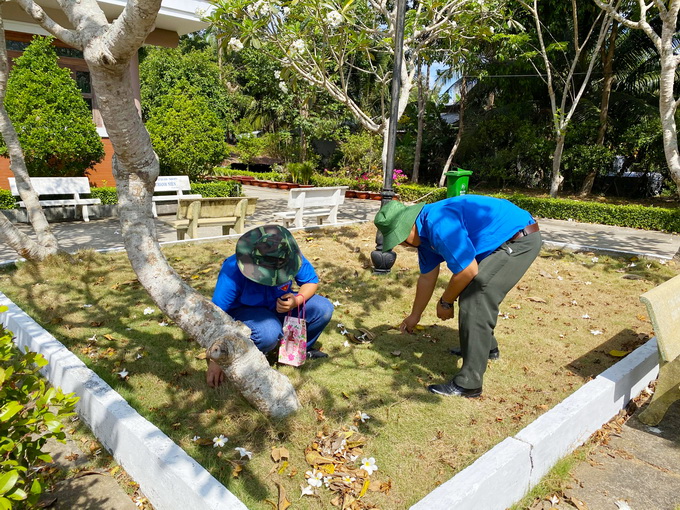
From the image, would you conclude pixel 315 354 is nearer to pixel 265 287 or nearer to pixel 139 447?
pixel 265 287

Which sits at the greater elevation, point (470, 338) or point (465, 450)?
point (470, 338)

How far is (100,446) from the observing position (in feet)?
9.95

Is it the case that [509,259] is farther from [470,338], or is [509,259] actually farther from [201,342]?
[201,342]

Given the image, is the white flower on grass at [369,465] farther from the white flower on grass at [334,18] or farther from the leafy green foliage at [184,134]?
the leafy green foliage at [184,134]

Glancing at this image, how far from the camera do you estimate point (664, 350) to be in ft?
10.7

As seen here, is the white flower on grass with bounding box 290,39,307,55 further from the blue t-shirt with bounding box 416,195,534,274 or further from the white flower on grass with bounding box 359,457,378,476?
the white flower on grass with bounding box 359,457,378,476

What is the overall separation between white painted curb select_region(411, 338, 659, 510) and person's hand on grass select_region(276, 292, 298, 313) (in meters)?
1.57

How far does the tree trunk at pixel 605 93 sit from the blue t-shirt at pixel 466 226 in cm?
1697

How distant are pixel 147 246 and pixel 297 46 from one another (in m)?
6.67

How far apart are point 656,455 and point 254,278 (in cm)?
283

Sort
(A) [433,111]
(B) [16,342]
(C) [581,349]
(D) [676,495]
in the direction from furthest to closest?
(A) [433,111], (C) [581,349], (B) [16,342], (D) [676,495]

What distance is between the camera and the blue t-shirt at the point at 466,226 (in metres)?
3.20

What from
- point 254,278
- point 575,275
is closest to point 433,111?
point 575,275

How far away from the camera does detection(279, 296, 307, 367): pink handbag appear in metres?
3.61
